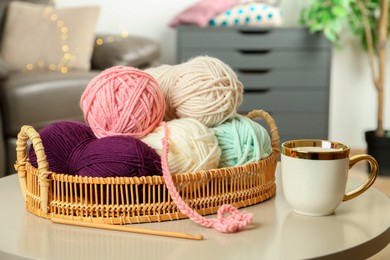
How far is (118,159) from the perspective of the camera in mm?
886

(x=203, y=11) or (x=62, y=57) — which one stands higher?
(x=203, y=11)

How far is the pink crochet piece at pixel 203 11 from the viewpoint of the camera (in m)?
2.95

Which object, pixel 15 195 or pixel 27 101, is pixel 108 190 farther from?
pixel 27 101

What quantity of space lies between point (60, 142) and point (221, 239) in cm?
28

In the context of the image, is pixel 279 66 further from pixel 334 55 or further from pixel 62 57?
pixel 62 57

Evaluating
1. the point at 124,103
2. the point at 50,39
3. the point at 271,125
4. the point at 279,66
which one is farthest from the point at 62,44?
the point at 124,103

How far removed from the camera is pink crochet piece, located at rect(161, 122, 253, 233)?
0.86 meters

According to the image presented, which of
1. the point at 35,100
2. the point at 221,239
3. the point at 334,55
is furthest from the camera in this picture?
the point at 334,55

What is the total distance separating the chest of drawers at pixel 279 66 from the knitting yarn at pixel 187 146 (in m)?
2.01

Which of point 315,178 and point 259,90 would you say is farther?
point 259,90

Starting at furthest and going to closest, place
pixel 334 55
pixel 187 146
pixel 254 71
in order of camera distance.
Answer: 1. pixel 334 55
2. pixel 254 71
3. pixel 187 146

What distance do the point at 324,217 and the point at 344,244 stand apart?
12 cm

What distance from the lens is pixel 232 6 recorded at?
302 cm

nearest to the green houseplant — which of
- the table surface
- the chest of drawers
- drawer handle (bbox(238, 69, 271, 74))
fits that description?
the chest of drawers
